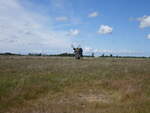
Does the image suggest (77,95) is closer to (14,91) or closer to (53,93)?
(53,93)

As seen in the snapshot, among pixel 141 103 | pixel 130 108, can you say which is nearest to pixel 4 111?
pixel 130 108

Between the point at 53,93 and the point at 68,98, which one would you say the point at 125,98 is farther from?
the point at 53,93

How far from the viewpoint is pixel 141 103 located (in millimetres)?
8594

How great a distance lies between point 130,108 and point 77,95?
3.95 meters

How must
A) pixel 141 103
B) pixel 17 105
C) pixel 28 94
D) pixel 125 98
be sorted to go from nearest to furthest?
pixel 141 103
pixel 17 105
pixel 125 98
pixel 28 94

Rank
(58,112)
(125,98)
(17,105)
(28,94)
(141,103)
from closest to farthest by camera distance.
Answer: (58,112), (141,103), (17,105), (125,98), (28,94)

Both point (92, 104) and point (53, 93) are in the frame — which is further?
point (53, 93)

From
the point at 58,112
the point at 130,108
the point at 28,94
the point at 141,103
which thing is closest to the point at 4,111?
the point at 58,112

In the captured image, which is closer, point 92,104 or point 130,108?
point 130,108

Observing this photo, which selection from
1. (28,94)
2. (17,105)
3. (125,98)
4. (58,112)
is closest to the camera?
(58,112)

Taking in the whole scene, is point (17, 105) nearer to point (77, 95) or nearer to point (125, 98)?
point (77, 95)

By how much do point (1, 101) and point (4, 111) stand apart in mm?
1440

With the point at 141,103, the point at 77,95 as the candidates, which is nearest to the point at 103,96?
the point at 77,95

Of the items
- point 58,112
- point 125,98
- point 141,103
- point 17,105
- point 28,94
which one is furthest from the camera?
point 28,94
